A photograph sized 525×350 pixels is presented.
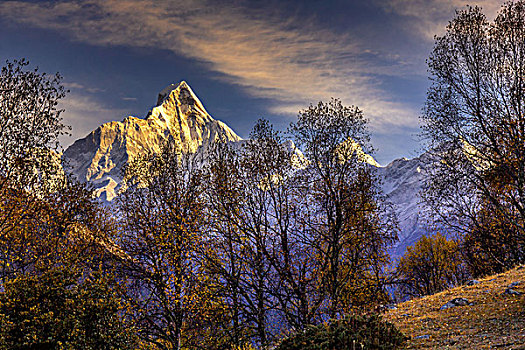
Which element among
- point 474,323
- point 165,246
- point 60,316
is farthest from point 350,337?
point 165,246

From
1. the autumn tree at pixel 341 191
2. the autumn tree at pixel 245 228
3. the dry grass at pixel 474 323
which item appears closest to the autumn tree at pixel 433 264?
the autumn tree at pixel 341 191

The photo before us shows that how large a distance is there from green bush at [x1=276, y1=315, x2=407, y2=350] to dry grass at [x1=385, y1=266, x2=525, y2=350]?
69 cm

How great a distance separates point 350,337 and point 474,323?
4.75 metres

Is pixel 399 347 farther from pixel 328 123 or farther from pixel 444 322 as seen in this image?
pixel 328 123

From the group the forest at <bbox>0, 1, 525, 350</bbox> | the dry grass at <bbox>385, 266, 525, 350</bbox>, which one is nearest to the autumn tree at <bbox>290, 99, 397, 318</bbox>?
the forest at <bbox>0, 1, 525, 350</bbox>

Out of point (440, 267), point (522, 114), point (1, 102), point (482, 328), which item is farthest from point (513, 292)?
point (440, 267)

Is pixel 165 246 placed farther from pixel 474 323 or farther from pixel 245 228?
pixel 474 323

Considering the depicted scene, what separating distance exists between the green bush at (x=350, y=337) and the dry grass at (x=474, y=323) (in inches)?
27.2

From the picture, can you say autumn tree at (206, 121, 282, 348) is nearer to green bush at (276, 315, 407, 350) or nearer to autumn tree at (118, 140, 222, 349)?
autumn tree at (118, 140, 222, 349)

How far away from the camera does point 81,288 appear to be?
1438 centimetres

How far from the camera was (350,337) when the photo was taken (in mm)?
9836

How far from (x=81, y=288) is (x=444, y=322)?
1459 cm

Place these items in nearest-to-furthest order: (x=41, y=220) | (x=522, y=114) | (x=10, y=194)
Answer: (x=522, y=114) → (x=10, y=194) → (x=41, y=220)

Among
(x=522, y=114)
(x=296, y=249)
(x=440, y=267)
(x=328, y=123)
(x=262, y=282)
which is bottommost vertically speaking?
(x=440, y=267)
